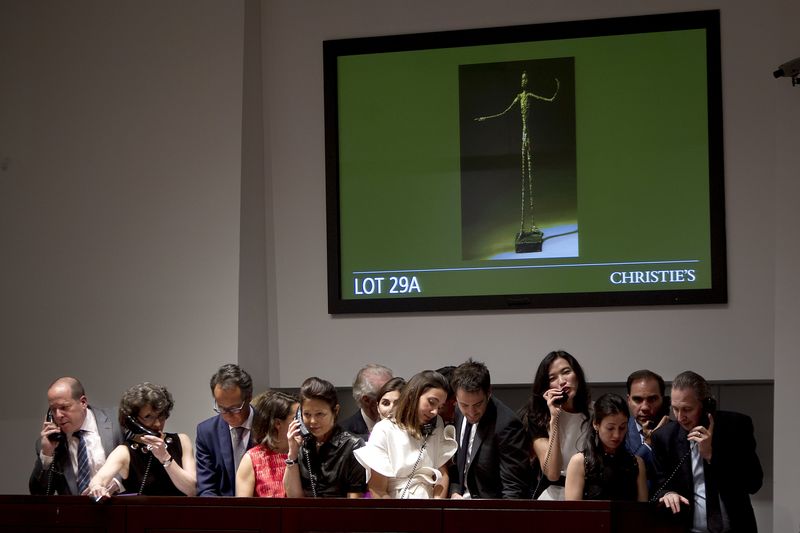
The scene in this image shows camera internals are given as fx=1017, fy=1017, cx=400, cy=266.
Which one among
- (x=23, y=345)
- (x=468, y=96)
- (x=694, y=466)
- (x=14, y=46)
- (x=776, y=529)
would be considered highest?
(x=14, y=46)

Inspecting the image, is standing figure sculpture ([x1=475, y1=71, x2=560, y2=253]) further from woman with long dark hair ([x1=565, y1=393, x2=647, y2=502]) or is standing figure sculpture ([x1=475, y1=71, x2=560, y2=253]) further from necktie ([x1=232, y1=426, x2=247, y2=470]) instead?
necktie ([x1=232, y1=426, x2=247, y2=470])

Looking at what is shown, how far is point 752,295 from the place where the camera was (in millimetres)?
5801

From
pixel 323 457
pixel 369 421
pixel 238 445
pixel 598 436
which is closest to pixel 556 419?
pixel 598 436

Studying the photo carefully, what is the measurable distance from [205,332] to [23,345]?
120 centimetres

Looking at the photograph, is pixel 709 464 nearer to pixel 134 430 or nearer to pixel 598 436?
pixel 598 436

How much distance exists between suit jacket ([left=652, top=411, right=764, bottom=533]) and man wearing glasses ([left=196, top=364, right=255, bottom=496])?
191 centimetres

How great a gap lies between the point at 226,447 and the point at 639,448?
1.94 meters

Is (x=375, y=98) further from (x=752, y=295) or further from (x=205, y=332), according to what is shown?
(x=752, y=295)

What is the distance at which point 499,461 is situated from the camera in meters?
4.50

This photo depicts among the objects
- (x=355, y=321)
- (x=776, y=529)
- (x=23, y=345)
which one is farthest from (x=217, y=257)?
(x=776, y=529)

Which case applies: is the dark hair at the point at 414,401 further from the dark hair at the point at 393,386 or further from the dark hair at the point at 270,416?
the dark hair at the point at 270,416

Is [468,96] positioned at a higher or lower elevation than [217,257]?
higher

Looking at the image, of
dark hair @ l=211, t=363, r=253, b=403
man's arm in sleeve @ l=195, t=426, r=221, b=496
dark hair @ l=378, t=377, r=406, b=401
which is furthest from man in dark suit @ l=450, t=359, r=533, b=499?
man's arm in sleeve @ l=195, t=426, r=221, b=496

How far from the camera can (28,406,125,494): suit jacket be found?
4711 millimetres
